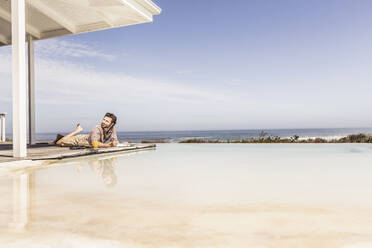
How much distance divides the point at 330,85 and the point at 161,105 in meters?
13.9

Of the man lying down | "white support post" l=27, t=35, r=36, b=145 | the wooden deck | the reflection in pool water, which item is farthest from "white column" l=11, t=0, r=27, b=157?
"white support post" l=27, t=35, r=36, b=145

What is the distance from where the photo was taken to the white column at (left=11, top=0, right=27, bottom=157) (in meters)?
4.39

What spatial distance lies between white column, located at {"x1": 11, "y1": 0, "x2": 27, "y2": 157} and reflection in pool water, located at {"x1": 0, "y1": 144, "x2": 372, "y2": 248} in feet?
4.62

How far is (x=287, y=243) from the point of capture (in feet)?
4.36

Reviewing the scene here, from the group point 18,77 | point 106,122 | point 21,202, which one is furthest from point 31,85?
point 21,202

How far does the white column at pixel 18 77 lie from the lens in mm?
4387

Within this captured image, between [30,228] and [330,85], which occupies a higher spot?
[330,85]

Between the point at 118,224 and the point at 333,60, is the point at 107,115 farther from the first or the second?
the point at 333,60

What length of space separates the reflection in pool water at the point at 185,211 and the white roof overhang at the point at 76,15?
4.62m

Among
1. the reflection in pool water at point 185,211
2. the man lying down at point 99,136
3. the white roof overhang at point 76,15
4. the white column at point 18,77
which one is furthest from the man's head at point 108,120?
the reflection in pool water at point 185,211

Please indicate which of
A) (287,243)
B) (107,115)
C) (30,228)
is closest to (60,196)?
(30,228)

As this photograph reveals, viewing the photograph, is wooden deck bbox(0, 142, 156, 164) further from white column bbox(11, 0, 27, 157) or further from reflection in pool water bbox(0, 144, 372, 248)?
reflection in pool water bbox(0, 144, 372, 248)

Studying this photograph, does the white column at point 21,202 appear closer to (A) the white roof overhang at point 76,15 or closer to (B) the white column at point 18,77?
(B) the white column at point 18,77

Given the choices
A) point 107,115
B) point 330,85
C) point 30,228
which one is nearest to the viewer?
point 30,228
